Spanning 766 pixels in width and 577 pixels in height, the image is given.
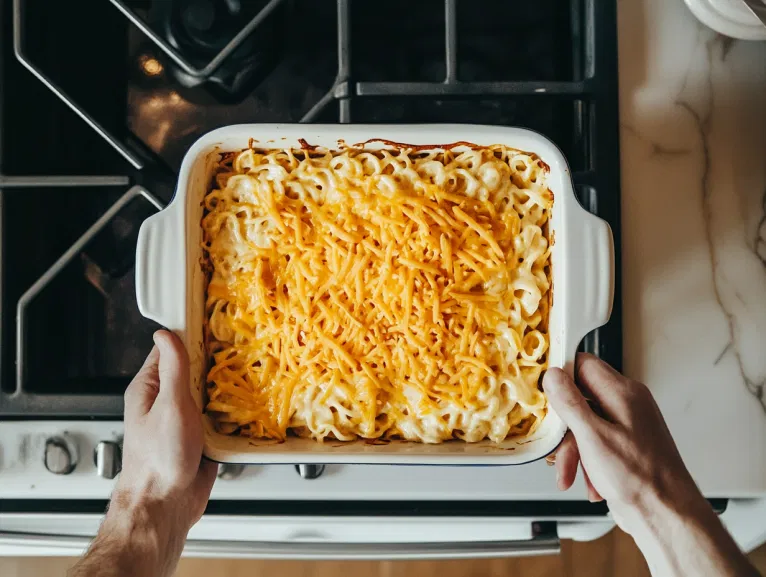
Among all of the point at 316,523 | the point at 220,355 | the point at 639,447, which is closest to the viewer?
the point at 639,447

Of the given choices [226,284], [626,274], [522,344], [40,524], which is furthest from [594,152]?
[40,524]

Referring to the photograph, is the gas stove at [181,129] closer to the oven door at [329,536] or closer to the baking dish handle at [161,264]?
the oven door at [329,536]

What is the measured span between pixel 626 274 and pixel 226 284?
517 mm

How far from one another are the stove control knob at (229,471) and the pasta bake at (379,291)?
0.29 ft

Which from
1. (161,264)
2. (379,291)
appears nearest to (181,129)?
(161,264)

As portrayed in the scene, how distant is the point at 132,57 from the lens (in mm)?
867

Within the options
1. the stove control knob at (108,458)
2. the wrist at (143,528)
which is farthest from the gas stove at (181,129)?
the wrist at (143,528)

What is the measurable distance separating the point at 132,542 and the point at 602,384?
1.76 ft

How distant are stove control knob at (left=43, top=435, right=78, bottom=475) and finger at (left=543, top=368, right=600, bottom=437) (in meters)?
0.60

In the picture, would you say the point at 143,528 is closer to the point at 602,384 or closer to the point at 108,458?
the point at 108,458

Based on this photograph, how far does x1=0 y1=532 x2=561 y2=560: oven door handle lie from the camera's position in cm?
81

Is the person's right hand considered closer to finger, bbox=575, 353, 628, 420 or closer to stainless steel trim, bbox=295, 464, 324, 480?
finger, bbox=575, 353, 628, 420

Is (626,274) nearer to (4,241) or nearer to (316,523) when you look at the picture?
(316,523)

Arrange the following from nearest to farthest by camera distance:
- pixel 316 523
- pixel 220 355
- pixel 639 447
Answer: pixel 639 447, pixel 220 355, pixel 316 523
